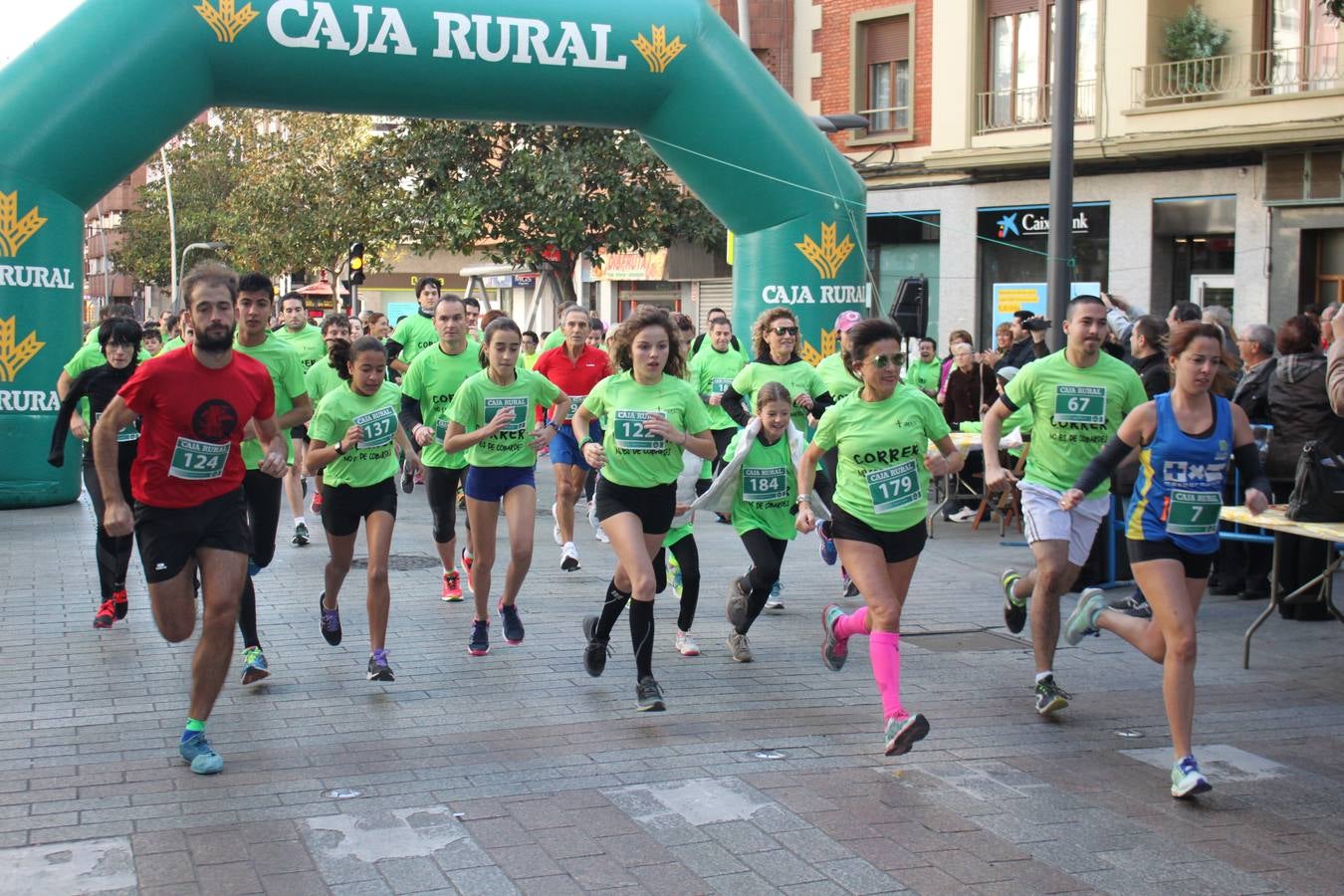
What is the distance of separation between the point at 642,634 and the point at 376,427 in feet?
6.00

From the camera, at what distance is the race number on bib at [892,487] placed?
22.5ft

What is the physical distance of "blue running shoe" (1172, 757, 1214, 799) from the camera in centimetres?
579

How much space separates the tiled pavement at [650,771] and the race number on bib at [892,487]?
985mm

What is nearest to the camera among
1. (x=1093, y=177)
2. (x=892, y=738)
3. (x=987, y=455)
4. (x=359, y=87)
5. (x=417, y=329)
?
(x=892, y=738)

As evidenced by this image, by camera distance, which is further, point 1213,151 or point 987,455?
point 1213,151

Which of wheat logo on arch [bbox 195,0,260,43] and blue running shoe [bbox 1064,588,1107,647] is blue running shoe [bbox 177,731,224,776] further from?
wheat logo on arch [bbox 195,0,260,43]

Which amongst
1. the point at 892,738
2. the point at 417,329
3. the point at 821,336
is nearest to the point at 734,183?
the point at 821,336

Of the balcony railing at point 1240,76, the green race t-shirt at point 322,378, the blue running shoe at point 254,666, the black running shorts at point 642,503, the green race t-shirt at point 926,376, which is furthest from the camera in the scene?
the balcony railing at point 1240,76

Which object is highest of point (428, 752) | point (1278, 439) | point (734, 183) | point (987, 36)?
point (987, 36)

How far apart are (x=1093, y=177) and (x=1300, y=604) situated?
12.5 m

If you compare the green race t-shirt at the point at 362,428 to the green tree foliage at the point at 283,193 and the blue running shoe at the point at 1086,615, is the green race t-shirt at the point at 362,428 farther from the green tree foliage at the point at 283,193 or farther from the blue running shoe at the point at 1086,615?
the green tree foliage at the point at 283,193

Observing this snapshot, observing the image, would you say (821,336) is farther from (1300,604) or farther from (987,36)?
(987,36)

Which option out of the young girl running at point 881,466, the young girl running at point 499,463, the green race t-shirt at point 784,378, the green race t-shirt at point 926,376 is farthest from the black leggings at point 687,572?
the green race t-shirt at point 926,376

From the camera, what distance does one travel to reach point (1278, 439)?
9.90 metres
